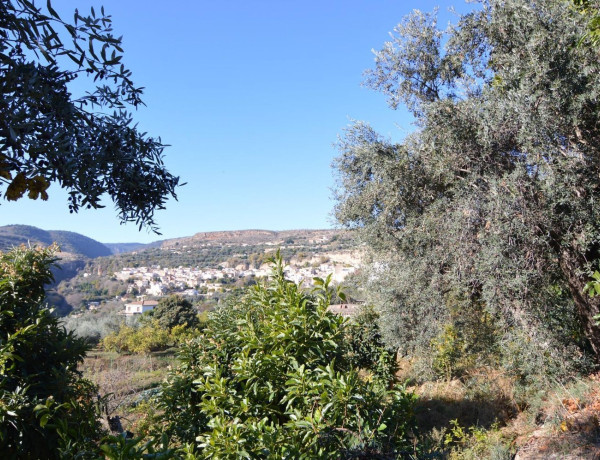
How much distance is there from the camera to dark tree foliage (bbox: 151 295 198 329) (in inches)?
891

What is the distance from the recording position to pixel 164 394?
12.8 feet

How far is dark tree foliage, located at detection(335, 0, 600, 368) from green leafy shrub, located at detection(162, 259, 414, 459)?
137 inches

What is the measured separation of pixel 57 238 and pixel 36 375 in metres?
61.5

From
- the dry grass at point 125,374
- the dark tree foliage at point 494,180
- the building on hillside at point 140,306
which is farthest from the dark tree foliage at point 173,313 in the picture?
the dark tree foliage at point 494,180

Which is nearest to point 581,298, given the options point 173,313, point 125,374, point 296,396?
point 296,396

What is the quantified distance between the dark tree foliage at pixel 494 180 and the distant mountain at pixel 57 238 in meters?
38.6

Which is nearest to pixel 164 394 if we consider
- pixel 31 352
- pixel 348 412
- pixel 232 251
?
pixel 31 352

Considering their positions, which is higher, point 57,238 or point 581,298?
point 57,238

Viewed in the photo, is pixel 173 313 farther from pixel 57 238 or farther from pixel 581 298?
pixel 57 238

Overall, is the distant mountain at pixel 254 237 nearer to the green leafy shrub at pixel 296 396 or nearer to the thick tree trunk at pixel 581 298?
the thick tree trunk at pixel 581 298

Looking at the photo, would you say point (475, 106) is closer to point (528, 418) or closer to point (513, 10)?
point (513, 10)

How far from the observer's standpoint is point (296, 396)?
2.50 meters

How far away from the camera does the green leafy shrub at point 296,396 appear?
2268 mm

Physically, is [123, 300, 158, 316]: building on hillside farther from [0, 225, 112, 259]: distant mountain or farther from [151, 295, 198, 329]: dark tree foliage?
[151, 295, 198, 329]: dark tree foliage
